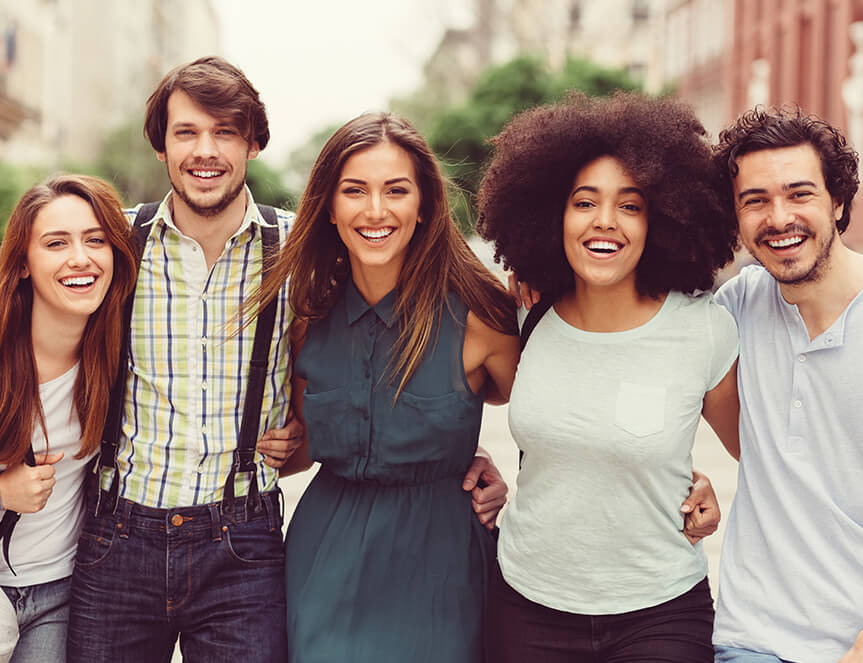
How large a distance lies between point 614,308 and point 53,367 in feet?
6.23

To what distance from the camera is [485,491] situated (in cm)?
339

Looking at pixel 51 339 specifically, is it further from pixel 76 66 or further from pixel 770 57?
pixel 76 66

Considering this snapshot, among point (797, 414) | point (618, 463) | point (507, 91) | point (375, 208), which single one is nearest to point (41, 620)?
point (375, 208)

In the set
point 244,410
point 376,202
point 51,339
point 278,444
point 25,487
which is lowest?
point 25,487

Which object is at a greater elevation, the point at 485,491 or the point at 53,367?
the point at 53,367

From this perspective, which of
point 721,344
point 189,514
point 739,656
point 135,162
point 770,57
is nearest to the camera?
point 739,656

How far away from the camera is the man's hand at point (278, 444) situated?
3436mm

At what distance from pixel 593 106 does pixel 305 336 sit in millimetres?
1309

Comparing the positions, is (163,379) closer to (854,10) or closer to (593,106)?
(593,106)

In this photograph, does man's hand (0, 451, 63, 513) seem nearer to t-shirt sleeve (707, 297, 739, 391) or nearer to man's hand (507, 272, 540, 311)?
man's hand (507, 272, 540, 311)

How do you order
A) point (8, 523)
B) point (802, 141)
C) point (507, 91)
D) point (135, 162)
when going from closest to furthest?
point (802, 141) < point (8, 523) < point (507, 91) < point (135, 162)

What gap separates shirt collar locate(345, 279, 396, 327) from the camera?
344cm

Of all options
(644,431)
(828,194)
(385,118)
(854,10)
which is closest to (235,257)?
(385,118)

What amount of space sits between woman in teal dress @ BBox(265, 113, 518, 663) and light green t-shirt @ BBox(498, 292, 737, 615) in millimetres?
345
